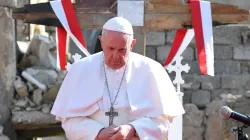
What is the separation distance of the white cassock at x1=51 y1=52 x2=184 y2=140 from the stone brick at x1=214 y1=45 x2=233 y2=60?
14.1ft

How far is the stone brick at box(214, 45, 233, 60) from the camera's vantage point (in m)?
9.19

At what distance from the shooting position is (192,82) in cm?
906

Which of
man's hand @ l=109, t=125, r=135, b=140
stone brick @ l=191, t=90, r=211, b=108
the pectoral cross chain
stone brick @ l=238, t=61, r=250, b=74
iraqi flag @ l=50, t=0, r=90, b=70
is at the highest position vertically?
iraqi flag @ l=50, t=0, r=90, b=70

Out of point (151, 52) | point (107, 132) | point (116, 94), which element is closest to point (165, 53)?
point (151, 52)

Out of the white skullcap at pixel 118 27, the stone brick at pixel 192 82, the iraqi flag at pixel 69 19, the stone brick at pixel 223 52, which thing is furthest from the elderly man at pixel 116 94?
the stone brick at pixel 223 52

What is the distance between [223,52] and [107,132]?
483cm

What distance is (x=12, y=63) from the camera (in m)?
8.82

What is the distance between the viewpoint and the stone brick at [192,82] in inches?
355

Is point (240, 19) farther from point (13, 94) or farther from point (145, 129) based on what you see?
point (13, 94)

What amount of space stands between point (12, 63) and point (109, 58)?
4.30 meters

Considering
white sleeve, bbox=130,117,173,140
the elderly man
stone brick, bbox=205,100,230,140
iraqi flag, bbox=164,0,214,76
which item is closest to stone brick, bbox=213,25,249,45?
stone brick, bbox=205,100,230,140

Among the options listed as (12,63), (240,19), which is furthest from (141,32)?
(12,63)

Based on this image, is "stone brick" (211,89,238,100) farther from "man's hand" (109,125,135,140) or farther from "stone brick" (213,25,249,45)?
"man's hand" (109,125,135,140)

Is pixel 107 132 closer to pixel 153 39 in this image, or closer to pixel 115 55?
pixel 115 55
